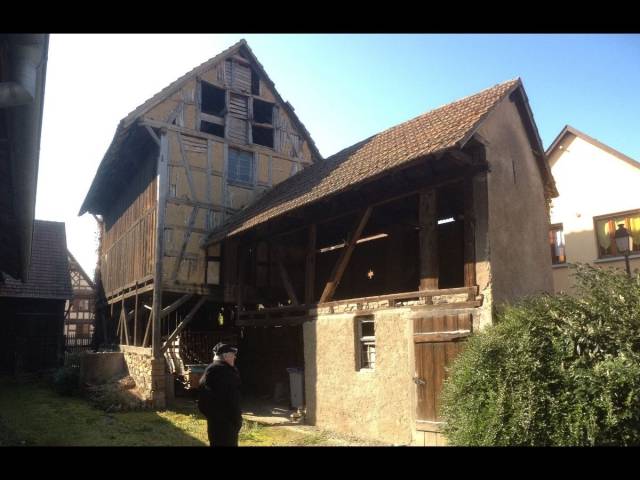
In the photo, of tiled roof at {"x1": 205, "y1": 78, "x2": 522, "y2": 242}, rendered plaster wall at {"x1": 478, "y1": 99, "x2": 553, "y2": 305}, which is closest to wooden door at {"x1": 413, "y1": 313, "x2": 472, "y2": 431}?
rendered plaster wall at {"x1": 478, "y1": 99, "x2": 553, "y2": 305}

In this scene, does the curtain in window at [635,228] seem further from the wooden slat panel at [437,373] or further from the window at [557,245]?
the wooden slat panel at [437,373]

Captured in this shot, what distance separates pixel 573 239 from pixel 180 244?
1203 cm

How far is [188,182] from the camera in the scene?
14.5 m

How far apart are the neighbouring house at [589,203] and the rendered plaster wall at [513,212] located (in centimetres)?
572

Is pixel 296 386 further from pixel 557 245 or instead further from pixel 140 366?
pixel 557 245

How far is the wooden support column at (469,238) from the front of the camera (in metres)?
8.10

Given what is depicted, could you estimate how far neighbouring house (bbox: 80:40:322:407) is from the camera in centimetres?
1398

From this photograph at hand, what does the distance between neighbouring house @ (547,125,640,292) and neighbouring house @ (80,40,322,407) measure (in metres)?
8.29

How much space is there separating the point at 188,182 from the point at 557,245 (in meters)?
11.9

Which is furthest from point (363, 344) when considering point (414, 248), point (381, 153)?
point (381, 153)

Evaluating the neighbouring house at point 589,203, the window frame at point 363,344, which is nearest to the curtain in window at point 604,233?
the neighbouring house at point 589,203

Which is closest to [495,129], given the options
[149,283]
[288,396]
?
[288,396]
